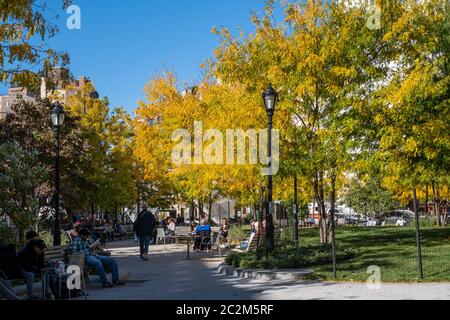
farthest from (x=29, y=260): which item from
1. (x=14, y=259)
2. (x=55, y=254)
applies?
(x=14, y=259)

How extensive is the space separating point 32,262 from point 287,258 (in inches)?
288

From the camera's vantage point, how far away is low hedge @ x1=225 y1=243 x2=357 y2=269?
15641 millimetres

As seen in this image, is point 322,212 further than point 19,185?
Yes

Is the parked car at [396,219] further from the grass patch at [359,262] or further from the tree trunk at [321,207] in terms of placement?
the grass patch at [359,262]

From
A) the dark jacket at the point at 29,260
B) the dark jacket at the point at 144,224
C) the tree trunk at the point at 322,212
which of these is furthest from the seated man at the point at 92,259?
the tree trunk at the point at 322,212

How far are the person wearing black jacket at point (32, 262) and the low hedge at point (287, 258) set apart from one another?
6303 mm

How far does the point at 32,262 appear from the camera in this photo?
1127cm

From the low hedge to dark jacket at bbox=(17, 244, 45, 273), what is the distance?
6.36 m

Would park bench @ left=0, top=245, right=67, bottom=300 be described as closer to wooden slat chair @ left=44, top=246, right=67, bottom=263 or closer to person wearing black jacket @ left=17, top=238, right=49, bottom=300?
wooden slat chair @ left=44, top=246, right=67, bottom=263

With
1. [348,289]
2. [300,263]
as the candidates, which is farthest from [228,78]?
[348,289]

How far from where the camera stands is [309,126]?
2086 cm

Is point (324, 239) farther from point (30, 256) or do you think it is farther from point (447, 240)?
point (30, 256)

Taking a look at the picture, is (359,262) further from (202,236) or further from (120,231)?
(120,231)

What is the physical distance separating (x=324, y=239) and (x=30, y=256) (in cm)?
1427
